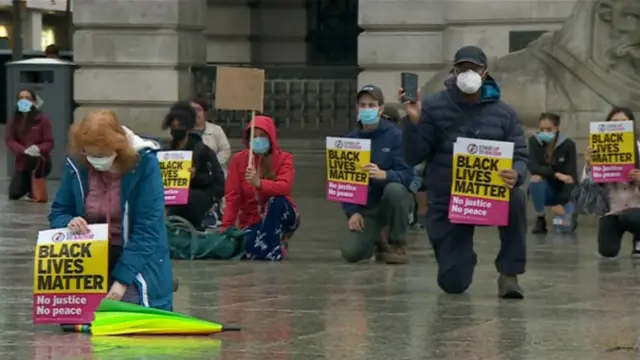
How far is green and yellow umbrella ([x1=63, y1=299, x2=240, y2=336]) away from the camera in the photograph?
31.3ft

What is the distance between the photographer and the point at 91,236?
9.52 metres

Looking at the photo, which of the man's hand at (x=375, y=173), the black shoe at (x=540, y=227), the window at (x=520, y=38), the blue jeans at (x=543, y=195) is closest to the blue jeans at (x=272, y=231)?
the man's hand at (x=375, y=173)

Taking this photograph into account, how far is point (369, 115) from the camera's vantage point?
1413 centimetres

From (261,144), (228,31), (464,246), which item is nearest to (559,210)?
(261,144)

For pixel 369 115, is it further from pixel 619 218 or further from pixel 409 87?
pixel 409 87

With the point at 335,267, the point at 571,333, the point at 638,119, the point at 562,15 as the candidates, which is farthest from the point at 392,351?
the point at 562,15

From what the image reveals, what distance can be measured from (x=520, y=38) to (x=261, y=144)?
9250 millimetres

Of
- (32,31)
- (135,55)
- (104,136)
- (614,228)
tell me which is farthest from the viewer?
(32,31)

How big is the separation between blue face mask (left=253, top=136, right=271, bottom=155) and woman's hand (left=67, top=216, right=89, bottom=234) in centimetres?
483

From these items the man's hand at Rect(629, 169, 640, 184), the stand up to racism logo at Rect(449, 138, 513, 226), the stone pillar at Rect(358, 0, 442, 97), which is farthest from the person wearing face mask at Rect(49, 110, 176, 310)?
the stone pillar at Rect(358, 0, 442, 97)

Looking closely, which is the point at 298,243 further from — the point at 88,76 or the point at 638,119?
the point at 88,76

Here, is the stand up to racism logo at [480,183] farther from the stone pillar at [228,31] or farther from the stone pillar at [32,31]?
the stone pillar at [32,31]

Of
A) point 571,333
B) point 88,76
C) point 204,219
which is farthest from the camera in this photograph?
point 88,76

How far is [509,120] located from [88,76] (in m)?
14.2
